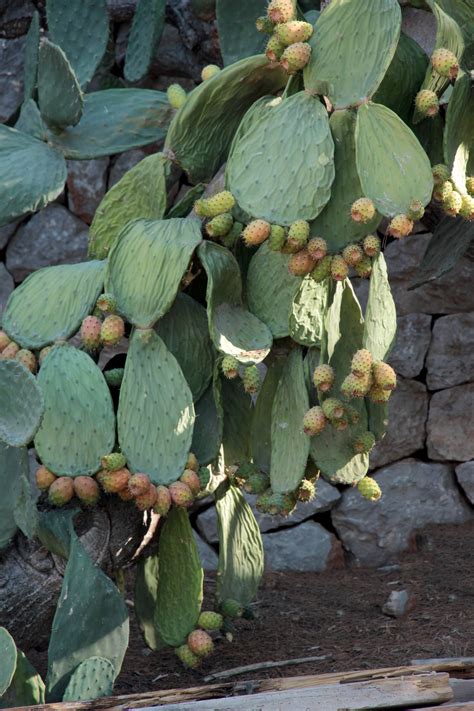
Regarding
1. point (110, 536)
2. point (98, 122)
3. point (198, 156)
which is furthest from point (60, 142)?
point (110, 536)

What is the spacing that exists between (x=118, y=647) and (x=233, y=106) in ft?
3.83

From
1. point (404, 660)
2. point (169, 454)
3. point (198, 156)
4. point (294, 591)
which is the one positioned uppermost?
point (198, 156)

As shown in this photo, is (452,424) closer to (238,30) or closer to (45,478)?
(238,30)

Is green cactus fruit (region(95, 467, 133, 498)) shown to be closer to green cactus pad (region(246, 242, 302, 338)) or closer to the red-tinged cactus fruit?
the red-tinged cactus fruit

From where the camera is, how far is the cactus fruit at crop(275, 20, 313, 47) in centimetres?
223

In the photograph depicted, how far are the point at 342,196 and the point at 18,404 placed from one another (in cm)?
74

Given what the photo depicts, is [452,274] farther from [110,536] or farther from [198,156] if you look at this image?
[110,536]

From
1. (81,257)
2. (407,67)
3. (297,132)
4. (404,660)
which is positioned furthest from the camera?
(81,257)

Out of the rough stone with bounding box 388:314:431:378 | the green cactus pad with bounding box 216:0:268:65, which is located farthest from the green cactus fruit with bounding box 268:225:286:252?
the rough stone with bounding box 388:314:431:378

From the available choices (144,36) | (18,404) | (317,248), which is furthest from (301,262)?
(144,36)

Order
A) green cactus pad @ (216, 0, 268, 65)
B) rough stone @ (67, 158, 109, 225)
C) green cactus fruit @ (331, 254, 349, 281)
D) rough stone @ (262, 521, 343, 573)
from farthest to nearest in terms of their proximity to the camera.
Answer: rough stone @ (67, 158, 109, 225)
rough stone @ (262, 521, 343, 573)
green cactus pad @ (216, 0, 268, 65)
green cactus fruit @ (331, 254, 349, 281)

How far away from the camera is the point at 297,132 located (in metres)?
2.18

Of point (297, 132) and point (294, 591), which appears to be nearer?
point (297, 132)

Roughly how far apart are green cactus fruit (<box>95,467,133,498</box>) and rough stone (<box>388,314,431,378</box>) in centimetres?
149
